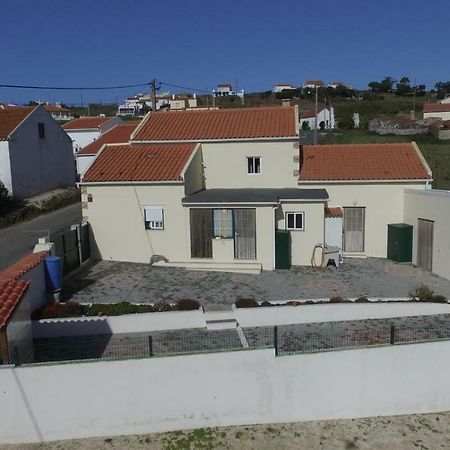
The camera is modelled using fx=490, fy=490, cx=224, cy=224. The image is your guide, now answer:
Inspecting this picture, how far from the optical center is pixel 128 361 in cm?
1223

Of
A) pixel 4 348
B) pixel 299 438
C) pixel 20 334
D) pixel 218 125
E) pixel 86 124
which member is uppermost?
pixel 86 124

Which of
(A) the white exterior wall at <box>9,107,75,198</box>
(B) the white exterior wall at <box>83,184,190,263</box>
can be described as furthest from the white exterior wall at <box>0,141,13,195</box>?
(B) the white exterior wall at <box>83,184,190,263</box>

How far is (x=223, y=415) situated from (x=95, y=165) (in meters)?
16.1

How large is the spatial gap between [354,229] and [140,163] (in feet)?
37.6

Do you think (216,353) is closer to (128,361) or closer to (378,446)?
(128,361)

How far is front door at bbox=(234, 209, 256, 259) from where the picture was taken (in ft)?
74.3

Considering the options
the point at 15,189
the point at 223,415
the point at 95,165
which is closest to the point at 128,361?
the point at 223,415

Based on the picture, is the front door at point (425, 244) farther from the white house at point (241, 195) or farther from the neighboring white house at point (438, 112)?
the neighboring white house at point (438, 112)

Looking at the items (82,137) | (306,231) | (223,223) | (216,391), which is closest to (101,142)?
(82,137)

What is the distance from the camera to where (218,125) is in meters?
27.8

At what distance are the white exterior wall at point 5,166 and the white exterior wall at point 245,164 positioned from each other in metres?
15.4

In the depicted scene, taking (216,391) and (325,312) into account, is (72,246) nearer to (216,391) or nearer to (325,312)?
(325,312)

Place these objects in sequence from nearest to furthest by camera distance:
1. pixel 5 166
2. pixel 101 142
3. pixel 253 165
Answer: pixel 253 165 < pixel 5 166 < pixel 101 142

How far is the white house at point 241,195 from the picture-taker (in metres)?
22.8
